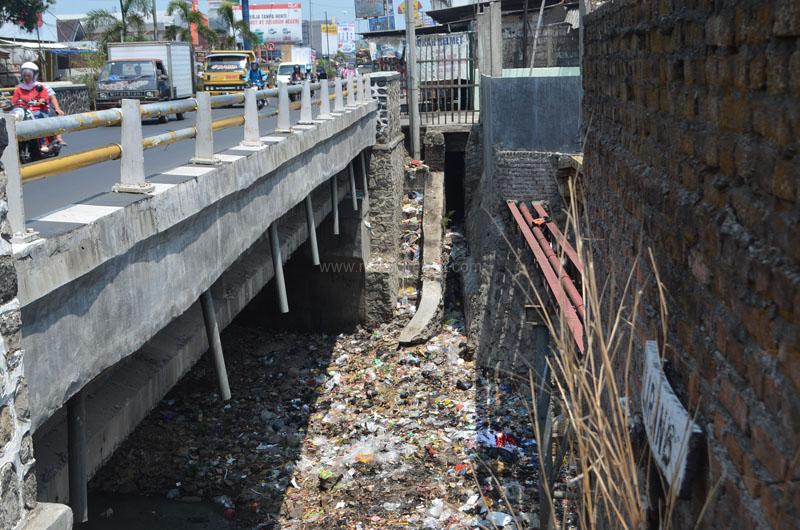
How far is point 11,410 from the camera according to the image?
3279mm

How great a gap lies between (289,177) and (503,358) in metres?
4.48

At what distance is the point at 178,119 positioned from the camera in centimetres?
1969

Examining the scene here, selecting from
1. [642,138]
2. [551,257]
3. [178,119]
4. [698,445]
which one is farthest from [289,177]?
[178,119]

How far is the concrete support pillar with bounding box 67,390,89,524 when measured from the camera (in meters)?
4.77

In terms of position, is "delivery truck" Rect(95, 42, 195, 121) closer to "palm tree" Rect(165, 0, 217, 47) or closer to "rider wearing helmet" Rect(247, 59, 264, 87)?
"rider wearing helmet" Rect(247, 59, 264, 87)

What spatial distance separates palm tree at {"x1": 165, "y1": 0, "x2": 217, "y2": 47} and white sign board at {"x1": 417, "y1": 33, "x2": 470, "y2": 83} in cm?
3006

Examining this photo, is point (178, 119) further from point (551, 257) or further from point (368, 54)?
point (368, 54)

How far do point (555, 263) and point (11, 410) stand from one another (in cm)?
592

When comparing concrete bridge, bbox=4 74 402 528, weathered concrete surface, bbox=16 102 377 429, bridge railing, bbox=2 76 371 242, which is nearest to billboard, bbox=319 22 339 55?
concrete bridge, bbox=4 74 402 528

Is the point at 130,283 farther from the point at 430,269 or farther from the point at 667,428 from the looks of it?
the point at 430,269

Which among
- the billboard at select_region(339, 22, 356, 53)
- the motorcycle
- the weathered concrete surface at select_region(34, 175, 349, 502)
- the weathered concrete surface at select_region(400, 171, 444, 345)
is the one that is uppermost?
the billboard at select_region(339, 22, 356, 53)

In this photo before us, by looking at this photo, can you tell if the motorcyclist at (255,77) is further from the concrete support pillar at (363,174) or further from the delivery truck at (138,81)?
the concrete support pillar at (363,174)

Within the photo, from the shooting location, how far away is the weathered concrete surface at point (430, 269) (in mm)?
14734

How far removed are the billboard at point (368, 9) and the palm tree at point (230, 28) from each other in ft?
41.5
